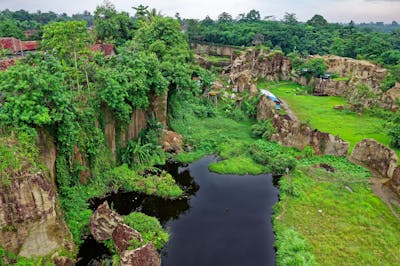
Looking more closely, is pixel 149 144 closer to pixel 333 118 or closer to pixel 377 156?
pixel 377 156

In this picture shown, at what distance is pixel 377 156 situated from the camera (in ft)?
82.2

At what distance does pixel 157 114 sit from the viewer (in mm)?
29156

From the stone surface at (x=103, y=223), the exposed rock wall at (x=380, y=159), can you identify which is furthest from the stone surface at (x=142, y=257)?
the exposed rock wall at (x=380, y=159)

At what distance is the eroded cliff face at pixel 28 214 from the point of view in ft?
44.7

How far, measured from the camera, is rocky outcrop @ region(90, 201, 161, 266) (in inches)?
587

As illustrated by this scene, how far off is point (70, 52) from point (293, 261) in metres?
21.1

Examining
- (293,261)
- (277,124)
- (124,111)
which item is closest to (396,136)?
(277,124)

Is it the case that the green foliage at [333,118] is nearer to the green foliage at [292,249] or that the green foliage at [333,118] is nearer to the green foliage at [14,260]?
the green foliage at [292,249]

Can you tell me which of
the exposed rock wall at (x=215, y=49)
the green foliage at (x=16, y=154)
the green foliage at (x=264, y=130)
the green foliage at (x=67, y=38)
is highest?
the green foliage at (x=67, y=38)

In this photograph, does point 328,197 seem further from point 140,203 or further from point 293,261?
point 140,203

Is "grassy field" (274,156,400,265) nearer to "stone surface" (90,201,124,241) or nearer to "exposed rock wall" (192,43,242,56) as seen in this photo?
"stone surface" (90,201,124,241)

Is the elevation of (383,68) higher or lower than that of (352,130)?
higher

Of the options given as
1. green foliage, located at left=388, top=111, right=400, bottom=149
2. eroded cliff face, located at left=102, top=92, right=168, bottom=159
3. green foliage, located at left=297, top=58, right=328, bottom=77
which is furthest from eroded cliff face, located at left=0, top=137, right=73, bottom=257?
green foliage, located at left=297, top=58, right=328, bottom=77

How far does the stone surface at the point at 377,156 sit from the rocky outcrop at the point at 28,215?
75.6ft
